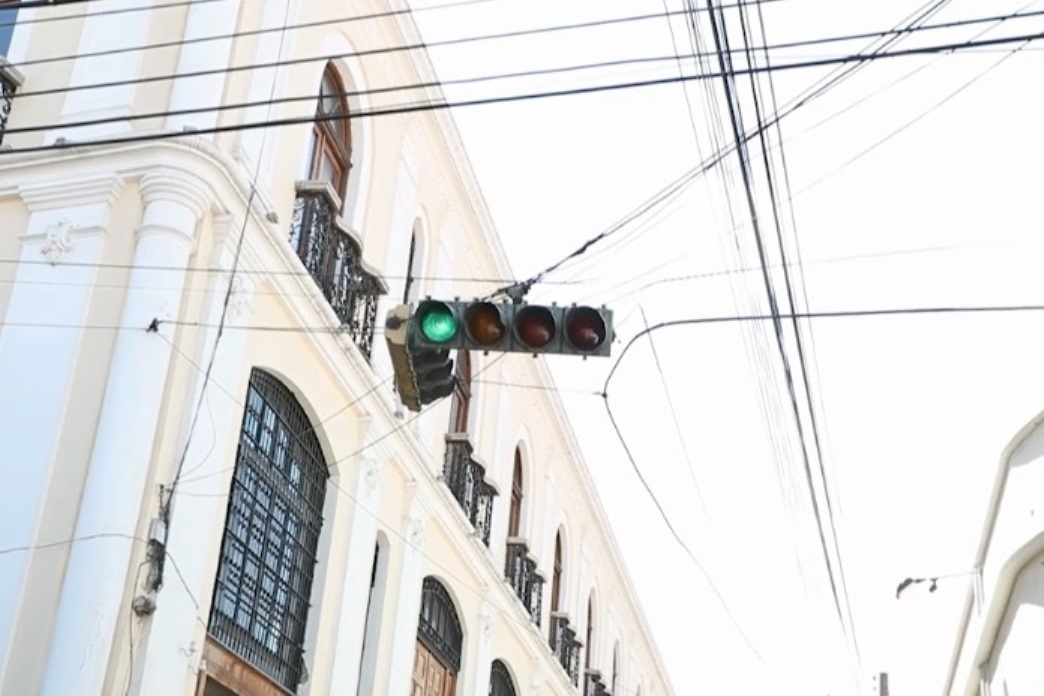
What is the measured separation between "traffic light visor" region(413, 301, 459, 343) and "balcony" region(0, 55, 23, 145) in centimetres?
623

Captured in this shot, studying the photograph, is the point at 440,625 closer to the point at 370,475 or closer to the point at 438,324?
the point at 370,475

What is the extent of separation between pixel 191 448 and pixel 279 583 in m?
2.33

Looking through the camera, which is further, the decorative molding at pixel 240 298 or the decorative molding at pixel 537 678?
the decorative molding at pixel 537 678

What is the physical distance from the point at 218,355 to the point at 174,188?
1.32m

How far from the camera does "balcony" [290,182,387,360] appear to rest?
12672mm

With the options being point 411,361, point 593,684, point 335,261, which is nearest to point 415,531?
point 335,261

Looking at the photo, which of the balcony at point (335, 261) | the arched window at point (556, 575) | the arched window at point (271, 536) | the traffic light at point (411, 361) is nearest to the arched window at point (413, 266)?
the balcony at point (335, 261)

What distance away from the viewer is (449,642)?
17.2 metres

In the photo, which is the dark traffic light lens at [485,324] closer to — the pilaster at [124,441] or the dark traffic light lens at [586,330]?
the dark traffic light lens at [586,330]

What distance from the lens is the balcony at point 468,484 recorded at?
17.0m

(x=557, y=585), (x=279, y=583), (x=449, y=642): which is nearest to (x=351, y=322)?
(x=279, y=583)

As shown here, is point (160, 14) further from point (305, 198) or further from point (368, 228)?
point (368, 228)

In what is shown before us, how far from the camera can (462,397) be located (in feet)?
59.6

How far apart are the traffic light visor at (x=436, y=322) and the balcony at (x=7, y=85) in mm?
6228
